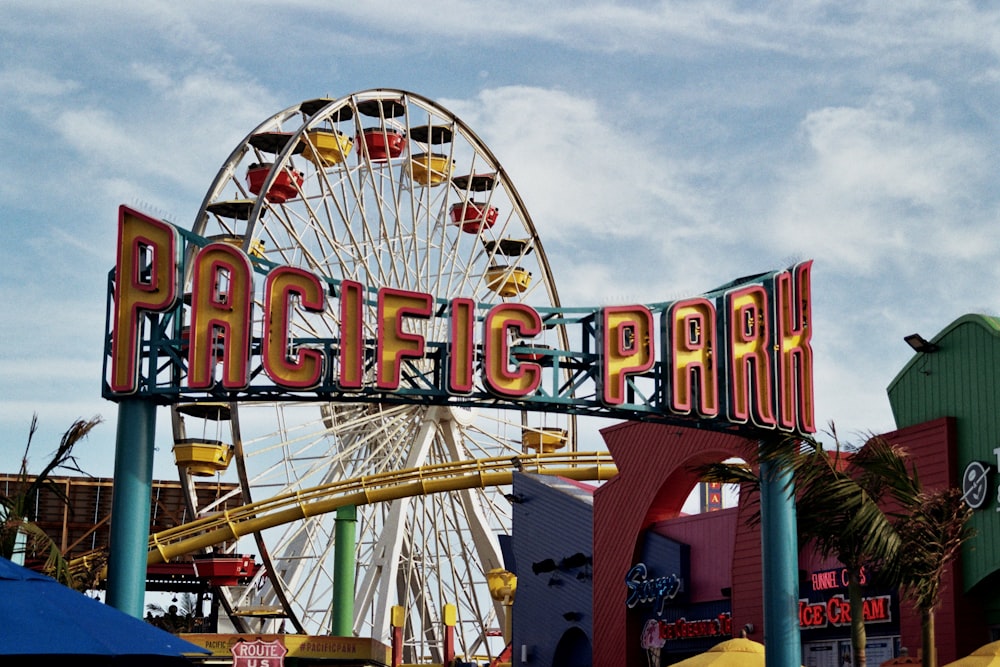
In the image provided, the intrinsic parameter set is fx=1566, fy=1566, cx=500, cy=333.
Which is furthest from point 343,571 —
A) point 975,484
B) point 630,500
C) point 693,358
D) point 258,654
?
point 258,654

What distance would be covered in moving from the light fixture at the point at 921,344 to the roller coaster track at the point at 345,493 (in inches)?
588

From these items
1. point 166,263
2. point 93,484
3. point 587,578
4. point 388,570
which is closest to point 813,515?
point 166,263

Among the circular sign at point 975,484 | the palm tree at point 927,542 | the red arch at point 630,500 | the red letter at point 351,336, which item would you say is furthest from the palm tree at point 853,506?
the red arch at point 630,500

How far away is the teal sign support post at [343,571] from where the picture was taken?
31.9 metres

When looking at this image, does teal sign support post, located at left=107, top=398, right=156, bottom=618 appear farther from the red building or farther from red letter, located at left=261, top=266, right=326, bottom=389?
the red building

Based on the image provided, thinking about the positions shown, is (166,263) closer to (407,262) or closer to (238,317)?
(238,317)

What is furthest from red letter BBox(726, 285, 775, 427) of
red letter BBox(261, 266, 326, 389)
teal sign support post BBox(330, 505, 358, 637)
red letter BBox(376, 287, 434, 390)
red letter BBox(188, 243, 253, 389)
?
teal sign support post BBox(330, 505, 358, 637)

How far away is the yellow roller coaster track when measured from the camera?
3709 cm

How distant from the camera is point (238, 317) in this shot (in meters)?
22.9

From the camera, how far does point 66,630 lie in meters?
10.4

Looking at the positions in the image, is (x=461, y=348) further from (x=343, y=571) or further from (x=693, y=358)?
(x=343, y=571)

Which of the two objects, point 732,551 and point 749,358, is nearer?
point 749,358

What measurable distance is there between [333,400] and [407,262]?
18.2 m

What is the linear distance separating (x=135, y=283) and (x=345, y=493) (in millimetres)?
16050
